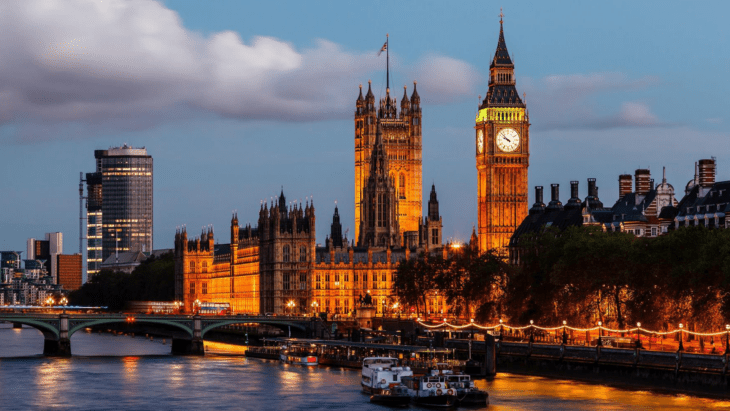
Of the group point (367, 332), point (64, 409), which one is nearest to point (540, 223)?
point (367, 332)

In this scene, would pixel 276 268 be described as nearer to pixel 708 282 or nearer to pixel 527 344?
pixel 527 344

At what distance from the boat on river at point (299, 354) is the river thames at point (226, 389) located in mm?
1766

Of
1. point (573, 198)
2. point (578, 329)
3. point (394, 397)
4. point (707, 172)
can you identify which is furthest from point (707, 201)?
point (394, 397)

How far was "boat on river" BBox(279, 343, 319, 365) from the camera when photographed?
431 ft

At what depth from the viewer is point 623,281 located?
114188 millimetres

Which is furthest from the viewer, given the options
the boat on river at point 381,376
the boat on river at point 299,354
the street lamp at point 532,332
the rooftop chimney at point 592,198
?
the rooftop chimney at point 592,198

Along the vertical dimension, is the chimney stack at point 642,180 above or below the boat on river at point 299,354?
above

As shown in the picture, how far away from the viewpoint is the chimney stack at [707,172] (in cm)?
13500

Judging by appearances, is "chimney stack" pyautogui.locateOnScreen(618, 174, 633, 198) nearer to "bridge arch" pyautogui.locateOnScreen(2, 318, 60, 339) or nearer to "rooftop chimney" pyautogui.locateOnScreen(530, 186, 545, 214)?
"rooftop chimney" pyautogui.locateOnScreen(530, 186, 545, 214)

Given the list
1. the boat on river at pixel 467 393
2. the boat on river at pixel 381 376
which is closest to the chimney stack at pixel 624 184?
the boat on river at pixel 381 376

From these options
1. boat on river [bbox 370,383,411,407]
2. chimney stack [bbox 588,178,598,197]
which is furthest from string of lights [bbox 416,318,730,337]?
chimney stack [bbox 588,178,598,197]

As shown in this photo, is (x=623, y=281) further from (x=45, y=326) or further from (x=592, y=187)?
(x=45, y=326)

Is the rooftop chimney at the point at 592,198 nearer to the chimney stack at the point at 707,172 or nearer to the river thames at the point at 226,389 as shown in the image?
the chimney stack at the point at 707,172

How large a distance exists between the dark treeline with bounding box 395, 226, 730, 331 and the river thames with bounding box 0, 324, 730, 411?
388 inches
